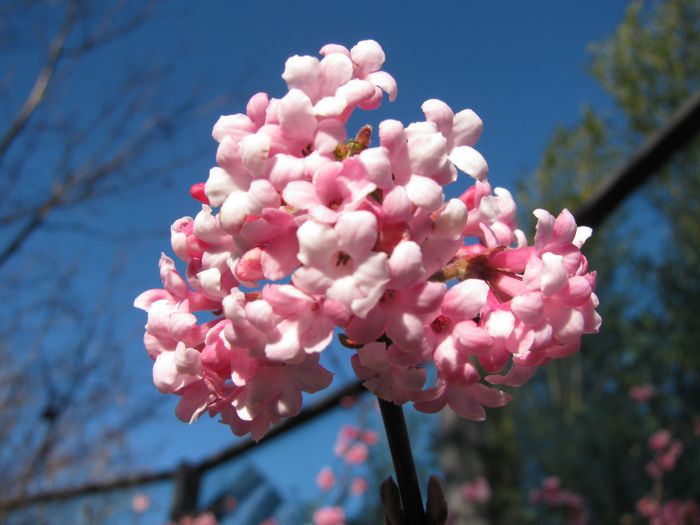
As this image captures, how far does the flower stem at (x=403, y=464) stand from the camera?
45 cm

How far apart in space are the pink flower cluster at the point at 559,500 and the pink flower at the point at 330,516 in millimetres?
1217

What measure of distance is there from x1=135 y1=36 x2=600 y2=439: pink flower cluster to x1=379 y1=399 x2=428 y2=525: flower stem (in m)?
0.03

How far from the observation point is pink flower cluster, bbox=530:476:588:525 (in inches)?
126

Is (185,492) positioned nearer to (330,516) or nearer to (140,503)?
(140,503)

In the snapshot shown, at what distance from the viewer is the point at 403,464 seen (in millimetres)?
452

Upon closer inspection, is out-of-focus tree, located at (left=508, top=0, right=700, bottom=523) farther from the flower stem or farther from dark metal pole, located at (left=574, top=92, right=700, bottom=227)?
the flower stem

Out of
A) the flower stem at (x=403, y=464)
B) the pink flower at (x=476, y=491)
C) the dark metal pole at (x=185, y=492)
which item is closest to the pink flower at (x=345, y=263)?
the flower stem at (x=403, y=464)

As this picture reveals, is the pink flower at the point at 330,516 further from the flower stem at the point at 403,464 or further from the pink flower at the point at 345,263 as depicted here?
the pink flower at the point at 345,263

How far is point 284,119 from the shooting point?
47 cm


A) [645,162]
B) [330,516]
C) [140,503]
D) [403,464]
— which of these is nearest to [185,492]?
[140,503]

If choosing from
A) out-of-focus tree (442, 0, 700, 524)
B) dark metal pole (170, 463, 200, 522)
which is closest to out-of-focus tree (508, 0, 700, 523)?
out-of-focus tree (442, 0, 700, 524)

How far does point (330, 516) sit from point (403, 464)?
113 inches

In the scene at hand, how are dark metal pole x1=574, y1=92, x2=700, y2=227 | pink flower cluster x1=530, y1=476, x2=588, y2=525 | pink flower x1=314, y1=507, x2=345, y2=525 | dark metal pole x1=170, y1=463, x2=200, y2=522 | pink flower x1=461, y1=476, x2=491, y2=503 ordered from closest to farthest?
dark metal pole x1=574, y1=92, x2=700, y2=227
pink flower x1=461, y1=476, x2=491, y2=503
pink flower x1=314, y1=507, x2=345, y2=525
pink flower cluster x1=530, y1=476, x2=588, y2=525
dark metal pole x1=170, y1=463, x2=200, y2=522

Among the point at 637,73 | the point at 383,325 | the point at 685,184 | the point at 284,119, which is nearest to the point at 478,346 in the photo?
the point at 383,325
